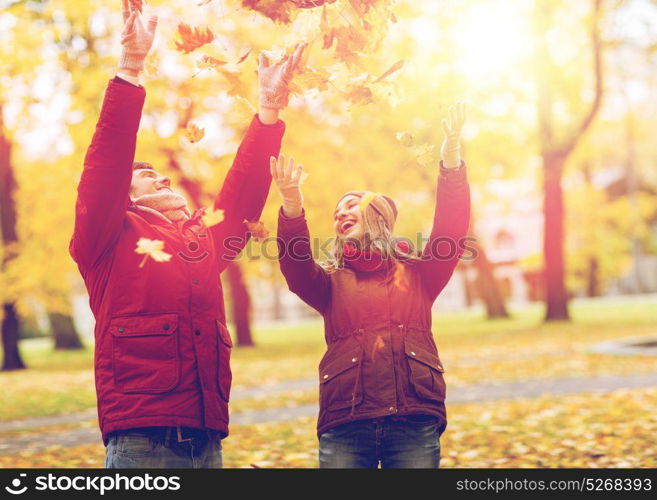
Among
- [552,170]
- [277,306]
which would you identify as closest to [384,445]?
[552,170]

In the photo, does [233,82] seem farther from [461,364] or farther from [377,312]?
[461,364]

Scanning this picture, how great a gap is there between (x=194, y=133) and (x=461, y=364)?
40.1ft

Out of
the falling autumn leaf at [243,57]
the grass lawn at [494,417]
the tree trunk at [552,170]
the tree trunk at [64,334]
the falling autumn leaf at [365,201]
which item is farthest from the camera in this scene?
the tree trunk at [64,334]

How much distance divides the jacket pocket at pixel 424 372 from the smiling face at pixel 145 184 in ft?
3.90

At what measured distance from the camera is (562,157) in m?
23.7

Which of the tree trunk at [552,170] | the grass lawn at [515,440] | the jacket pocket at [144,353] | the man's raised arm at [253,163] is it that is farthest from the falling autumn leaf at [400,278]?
the tree trunk at [552,170]

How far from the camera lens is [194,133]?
11.4ft

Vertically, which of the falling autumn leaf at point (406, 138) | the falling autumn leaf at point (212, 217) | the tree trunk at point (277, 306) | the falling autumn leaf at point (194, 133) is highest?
the falling autumn leaf at point (194, 133)

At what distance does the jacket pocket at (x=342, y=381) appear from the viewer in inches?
122

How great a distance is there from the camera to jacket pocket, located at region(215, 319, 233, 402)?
9.93ft

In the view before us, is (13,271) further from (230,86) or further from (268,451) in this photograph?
(230,86)

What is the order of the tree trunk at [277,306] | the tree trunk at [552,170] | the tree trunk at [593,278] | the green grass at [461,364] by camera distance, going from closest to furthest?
1. the green grass at [461,364]
2. the tree trunk at [552,170]
3. the tree trunk at [593,278]
4. the tree trunk at [277,306]

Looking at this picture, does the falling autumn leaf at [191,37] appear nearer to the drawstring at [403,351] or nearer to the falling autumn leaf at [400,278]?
the falling autumn leaf at [400,278]

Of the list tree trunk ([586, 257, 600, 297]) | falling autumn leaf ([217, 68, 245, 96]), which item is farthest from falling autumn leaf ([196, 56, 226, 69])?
tree trunk ([586, 257, 600, 297])
